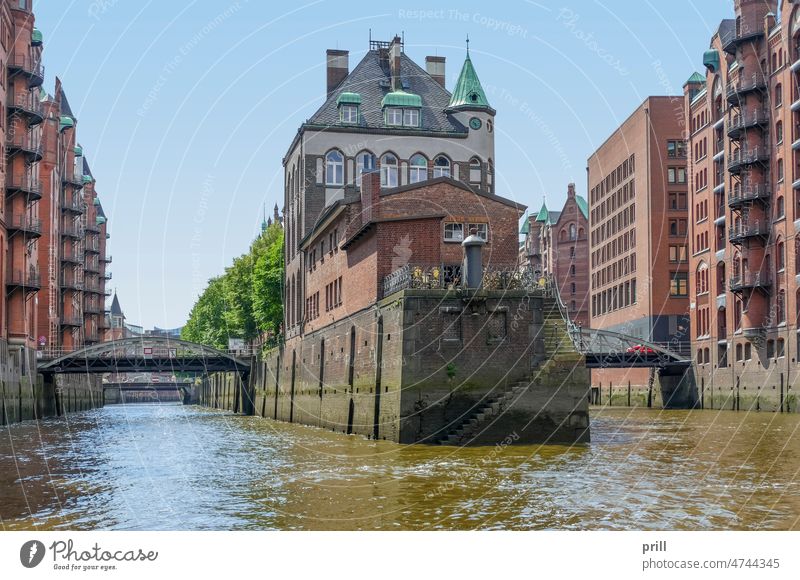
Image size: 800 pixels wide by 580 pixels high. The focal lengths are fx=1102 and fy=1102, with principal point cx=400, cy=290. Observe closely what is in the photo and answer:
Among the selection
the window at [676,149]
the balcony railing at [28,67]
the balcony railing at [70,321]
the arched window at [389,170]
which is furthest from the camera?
the window at [676,149]

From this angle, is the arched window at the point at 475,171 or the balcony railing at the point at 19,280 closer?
the balcony railing at the point at 19,280

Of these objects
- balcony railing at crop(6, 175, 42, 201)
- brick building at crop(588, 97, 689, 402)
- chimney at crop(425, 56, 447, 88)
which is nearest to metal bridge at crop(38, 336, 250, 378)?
balcony railing at crop(6, 175, 42, 201)

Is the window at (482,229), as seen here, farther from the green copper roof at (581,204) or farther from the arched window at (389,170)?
the green copper roof at (581,204)

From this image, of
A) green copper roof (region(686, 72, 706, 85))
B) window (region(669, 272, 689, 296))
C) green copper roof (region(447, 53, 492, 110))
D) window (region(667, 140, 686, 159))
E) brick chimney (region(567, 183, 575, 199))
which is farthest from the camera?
brick chimney (region(567, 183, 575, 199))

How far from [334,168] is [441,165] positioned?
25.1 ft

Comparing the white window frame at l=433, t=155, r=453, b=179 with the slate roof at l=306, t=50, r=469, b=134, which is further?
the slate roof at l=306, t=50, r=469, b=134

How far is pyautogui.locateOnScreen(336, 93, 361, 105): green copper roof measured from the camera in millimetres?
74250

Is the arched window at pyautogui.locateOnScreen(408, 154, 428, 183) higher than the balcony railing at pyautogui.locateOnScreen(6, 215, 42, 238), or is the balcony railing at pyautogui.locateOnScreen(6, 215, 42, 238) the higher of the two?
the arched window at pyautogui.locateOnScreen(408, 154, 428, 183)

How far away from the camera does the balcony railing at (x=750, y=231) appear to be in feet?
243

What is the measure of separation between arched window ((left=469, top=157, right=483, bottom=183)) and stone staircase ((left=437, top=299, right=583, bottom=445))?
38.5m

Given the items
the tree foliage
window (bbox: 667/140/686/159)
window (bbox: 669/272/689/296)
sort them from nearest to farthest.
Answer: the tree foliage → window (bbox: 669/272/689/296) → window (bbox: 667/140/686/159)

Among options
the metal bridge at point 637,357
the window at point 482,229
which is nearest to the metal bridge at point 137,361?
the metal bridge at point 637,357
